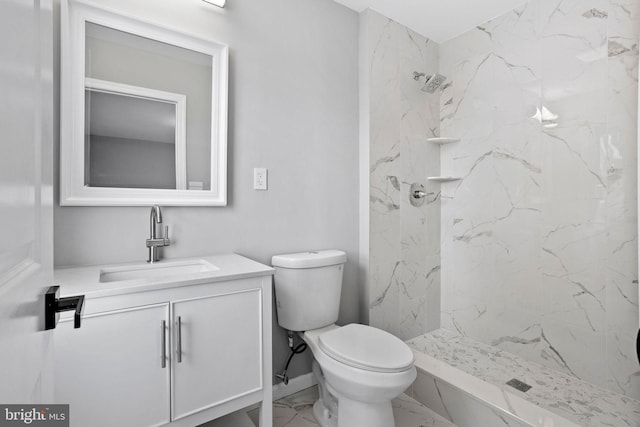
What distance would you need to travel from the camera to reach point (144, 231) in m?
1.42

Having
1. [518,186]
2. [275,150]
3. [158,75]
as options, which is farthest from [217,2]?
[518,186]

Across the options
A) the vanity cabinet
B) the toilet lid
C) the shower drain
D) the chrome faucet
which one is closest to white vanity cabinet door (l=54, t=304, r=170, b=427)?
the vanity cabinet

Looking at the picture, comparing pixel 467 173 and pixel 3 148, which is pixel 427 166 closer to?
pixel 467 173

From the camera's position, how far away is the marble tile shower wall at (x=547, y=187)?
5.46 feet

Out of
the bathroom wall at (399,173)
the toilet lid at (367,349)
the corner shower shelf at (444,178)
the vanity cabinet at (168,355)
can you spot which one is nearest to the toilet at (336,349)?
the toilet lid at (367,349)

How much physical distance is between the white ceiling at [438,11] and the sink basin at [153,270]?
1.80 m

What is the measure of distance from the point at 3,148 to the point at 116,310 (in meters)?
0.83

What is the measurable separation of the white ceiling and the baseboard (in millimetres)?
2327

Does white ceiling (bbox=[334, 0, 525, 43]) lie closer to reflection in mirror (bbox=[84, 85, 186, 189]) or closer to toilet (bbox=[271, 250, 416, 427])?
reflection in mirror (bbox=[84, 85, 186, 189])

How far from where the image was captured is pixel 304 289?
1.65 metres

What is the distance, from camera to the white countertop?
3.20ft

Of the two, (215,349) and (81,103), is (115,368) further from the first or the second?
(81,103)

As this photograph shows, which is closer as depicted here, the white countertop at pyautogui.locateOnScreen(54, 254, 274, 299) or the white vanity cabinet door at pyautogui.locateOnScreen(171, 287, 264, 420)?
the white countertop at pyautogui.locateOnScreen(54, 254, 274, 299)

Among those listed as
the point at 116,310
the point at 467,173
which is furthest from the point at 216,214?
the point at 467,173
